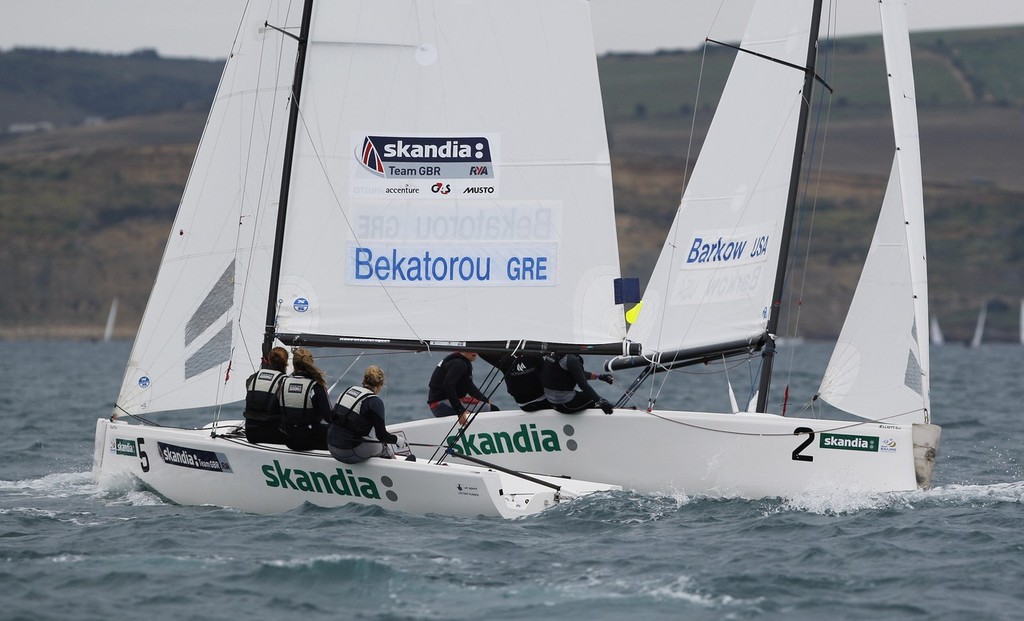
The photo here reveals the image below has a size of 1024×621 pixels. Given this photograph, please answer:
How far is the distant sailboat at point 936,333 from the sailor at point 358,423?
74.6 meters

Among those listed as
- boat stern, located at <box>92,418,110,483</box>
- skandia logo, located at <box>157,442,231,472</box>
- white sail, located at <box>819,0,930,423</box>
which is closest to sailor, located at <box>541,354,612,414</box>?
white sail, located at <box>819,0,930,423</box>

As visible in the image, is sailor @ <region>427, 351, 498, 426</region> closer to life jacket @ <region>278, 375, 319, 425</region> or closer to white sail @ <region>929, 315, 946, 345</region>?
life jacket @ <region>278, 375, 319, 425</region>

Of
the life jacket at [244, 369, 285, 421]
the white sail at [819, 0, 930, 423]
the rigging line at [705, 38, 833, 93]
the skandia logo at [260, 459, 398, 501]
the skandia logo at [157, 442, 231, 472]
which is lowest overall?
the skandia logo at [260, 459, 398, 501]

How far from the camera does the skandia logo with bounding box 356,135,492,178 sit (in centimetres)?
1102

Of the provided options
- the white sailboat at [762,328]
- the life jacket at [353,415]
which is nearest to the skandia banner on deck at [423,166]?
the life jacket at [353,415]

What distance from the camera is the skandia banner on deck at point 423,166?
11.0 metres

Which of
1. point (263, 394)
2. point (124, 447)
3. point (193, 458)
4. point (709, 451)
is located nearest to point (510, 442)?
point (709, 451)

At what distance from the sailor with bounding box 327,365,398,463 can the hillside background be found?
52877 millimetres

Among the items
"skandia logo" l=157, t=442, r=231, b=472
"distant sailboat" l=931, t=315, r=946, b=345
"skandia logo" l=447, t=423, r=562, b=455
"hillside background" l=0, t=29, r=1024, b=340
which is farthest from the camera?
"distant sailboat" l=931, t=315, r=946, b=345

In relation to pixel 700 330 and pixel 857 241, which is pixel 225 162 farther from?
pixel 857 241

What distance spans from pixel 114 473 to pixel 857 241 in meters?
79.0

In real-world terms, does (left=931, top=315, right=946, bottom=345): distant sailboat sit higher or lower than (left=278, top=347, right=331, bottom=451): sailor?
higher

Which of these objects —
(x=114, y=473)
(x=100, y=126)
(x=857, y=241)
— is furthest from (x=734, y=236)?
(x=100, y=126)

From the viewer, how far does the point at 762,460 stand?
11.0 m
